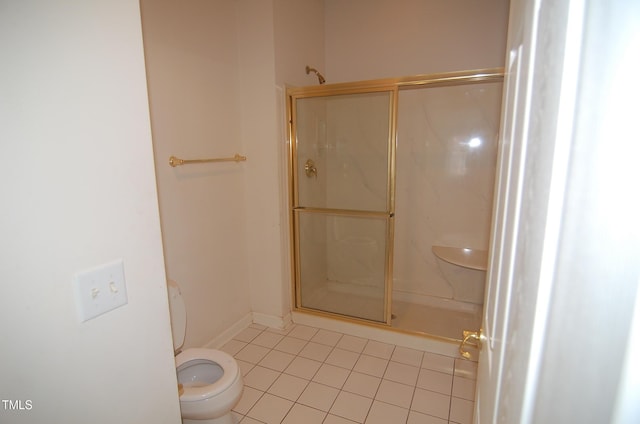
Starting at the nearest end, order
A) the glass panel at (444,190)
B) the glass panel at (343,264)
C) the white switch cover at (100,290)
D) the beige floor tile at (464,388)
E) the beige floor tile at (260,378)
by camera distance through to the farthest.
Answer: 1. the white switch cover at (100,290)
2. the beige floor tile at (464,388)
3. the beige floor tile at (260,378)
4. the glass panel at (343,264)
5. the glass panel at (444,190)

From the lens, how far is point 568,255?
0.29m

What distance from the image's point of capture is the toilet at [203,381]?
143cm

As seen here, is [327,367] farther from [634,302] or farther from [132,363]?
[634,302]

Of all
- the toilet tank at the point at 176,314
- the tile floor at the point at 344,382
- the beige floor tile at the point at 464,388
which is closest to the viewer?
the toilet tank at the point at 176,314

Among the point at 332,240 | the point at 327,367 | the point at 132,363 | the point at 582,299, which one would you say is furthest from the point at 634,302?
the point at 332,240

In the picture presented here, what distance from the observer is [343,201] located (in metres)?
2.81

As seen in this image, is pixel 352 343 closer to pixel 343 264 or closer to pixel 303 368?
pixel 303 368

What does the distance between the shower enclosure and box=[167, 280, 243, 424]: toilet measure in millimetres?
1165

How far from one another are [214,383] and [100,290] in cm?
97

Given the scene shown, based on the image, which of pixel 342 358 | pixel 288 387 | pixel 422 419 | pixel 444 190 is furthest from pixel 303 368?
pixel 444 190

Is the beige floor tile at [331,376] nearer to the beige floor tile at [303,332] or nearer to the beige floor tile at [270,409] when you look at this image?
the beige floor tile at [270,409]

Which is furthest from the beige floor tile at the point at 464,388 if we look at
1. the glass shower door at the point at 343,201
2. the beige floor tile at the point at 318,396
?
the beige floor tile at the point at 318,396

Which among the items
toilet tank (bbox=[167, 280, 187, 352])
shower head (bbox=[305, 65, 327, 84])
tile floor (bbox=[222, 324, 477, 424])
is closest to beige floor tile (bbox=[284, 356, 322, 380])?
tile floor (bbox=[222, 324, 477, 424])

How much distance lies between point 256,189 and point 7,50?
2003 mm
